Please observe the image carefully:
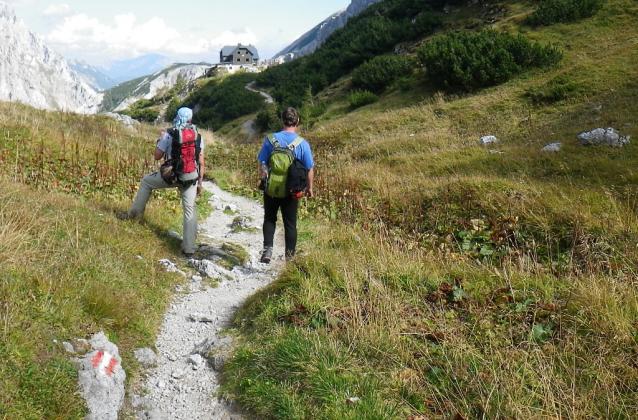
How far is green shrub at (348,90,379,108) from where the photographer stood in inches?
1100

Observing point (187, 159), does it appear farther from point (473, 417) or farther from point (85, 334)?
point (473, 417)

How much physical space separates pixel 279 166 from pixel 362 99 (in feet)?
78.2

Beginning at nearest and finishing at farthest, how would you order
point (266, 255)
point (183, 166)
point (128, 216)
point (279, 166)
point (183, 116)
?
point (279, 166) → point (183, 116) → point (183, 166) → point (266, 255) → point (128, 216)

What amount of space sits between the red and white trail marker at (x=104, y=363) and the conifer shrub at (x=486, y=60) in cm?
2286

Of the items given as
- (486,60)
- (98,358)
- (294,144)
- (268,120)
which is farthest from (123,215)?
(268,120)

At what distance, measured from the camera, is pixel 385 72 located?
29375mm

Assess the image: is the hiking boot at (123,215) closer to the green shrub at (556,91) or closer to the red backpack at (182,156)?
A: the red backpack at (182,156)

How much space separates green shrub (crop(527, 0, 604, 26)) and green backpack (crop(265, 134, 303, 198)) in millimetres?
27961

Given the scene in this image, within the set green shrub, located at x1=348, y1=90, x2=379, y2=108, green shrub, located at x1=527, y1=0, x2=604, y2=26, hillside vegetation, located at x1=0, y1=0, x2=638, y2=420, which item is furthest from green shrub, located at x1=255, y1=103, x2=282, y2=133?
hillside vegetation, located at x1=0, y1=0, x2=638, y2=420


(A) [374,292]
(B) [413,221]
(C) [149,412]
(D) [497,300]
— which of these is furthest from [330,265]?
(B) [413,221]

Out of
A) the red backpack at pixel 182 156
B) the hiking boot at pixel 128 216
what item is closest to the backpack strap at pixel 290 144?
the red backpack at pixel 182 156

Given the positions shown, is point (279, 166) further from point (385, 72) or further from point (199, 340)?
point (385, 72)

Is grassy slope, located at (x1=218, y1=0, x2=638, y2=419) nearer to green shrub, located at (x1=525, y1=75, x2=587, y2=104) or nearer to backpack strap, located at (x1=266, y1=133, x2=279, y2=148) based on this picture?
backpack strap, located at (x1=266, y1=133, x2=279, y2=148)

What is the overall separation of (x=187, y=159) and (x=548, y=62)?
22370 millimetres
